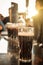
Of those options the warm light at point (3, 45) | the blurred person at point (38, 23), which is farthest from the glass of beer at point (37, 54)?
the warm light at point (3, 45)

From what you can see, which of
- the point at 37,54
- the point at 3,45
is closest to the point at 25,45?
the point at 37,54

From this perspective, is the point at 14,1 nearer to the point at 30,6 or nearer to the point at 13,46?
the point at 30,6

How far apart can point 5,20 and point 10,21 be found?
0.03m

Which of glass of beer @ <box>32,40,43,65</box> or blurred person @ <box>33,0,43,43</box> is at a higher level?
blurred person @ <box>33,0,43,43</box>

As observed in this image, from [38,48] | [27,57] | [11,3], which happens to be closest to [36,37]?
[38,48]

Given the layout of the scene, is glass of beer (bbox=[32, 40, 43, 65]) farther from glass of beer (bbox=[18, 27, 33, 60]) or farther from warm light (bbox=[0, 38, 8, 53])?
warm light (bbox=[0, 38, 8, 53])

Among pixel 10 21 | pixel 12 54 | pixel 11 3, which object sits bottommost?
pixel 12 54

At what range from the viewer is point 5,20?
2.64 feet

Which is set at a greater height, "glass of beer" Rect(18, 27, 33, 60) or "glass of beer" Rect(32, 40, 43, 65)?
"glass of beer" Rect(18, 27, 33, 60)

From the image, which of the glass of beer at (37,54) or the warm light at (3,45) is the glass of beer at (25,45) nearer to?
the glass of beer at (37,54)

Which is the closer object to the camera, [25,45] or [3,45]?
[25,45]

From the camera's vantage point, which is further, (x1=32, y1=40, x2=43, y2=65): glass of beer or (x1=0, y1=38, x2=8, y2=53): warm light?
(x1=0, y1=38, x2=8, y2=53): warm light

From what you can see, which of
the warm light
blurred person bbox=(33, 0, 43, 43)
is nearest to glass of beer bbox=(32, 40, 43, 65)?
blurred person bbox=(33, 0, 43, 43)

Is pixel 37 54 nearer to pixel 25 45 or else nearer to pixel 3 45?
pixel 25 45
